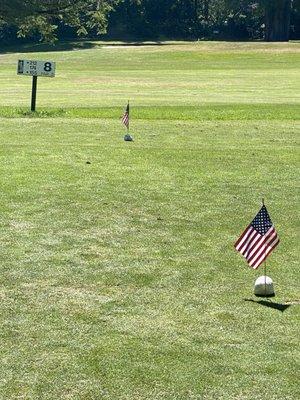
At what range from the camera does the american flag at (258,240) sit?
1028cm

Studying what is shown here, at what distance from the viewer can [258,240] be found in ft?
34.1

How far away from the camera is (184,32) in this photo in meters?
95.9

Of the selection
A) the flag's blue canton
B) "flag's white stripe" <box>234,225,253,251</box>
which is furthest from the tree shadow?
the flag's blue canton

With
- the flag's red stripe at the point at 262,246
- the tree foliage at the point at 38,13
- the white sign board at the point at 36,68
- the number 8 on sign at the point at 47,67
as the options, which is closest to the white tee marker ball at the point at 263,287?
the flag's red stripe at the point at 262,246

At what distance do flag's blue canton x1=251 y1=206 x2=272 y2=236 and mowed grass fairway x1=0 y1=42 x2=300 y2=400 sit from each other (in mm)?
715

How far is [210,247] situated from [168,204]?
9.11 feet

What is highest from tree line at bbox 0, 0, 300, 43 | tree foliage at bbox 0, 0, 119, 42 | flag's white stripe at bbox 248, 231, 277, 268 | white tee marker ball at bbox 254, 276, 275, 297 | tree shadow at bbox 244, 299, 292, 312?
tree line at bbox 0, 0, 300, 43

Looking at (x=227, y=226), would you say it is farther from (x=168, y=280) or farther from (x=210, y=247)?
(x=168, y=280)

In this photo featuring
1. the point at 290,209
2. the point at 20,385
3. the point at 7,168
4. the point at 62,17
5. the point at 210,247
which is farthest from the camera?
the point at 62,17

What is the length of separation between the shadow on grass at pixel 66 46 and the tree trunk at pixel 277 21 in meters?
10.5

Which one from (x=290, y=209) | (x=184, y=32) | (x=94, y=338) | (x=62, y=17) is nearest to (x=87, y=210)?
(x=290, y=209)

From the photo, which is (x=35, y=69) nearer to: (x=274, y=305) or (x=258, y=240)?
(x=258, y=240)

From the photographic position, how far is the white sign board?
29.8 metres

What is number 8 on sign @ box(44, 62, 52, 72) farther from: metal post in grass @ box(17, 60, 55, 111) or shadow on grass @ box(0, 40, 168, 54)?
shadow on grass @ box(0, 40, 168, 54)
